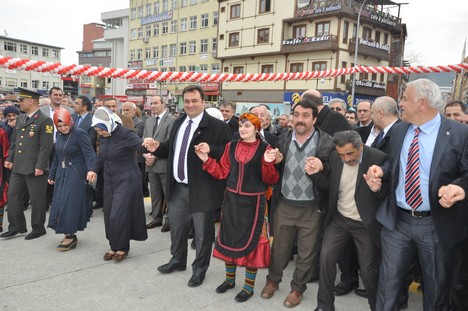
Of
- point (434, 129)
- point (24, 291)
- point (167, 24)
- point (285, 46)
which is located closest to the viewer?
point (434, 129)

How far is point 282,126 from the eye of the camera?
28.3 feet

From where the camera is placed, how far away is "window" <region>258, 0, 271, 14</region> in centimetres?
3169

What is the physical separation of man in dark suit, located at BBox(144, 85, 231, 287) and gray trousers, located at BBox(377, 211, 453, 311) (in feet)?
5.75

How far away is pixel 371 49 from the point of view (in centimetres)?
3052

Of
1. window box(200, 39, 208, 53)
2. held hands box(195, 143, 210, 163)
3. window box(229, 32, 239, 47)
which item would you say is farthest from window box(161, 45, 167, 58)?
held hands box(195, 143, 210, 163)

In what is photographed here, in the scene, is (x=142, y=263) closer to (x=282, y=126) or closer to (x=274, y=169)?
(x=274, y=169)

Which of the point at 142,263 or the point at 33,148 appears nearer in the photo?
the point at 142,263

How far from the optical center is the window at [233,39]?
34031mm

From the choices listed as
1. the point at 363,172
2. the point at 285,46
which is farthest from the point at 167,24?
the point at 363,172

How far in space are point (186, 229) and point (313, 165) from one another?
5.86 feet

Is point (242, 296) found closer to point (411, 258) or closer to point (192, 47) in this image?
point (411, 258)

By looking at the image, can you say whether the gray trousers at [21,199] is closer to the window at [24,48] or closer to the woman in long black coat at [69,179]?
the woman in long black coat at [69,179]

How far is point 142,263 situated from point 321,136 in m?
2.60

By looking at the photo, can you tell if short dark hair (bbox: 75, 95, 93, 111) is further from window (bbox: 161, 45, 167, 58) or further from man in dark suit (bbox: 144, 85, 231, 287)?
window (bbox: 161, 45, 167, 58)
